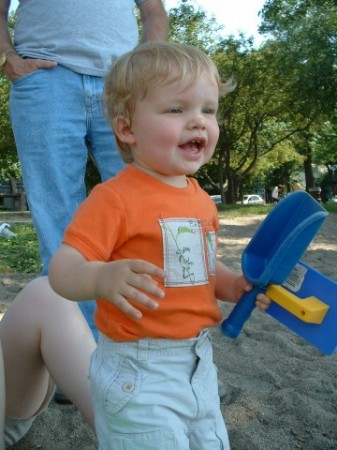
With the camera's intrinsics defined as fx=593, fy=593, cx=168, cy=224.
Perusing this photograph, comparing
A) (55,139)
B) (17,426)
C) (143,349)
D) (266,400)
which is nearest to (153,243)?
(143,349)

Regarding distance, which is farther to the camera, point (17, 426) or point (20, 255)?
point (20, 255)

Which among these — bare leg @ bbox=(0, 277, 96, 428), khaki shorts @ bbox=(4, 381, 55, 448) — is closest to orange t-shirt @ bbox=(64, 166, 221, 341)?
bare leg @ bbox=(0, 277, 96, 428)

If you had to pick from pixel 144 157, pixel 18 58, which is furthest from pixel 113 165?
pixel 144 157

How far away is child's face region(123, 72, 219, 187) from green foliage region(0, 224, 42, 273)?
4.16m

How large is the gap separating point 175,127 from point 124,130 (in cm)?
16

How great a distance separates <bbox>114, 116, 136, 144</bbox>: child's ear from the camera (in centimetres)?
147

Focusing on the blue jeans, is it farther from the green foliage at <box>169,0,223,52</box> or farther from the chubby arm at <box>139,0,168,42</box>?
the green foliage at <box>169,0,223,52</box>

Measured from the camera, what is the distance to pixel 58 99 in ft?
7.85

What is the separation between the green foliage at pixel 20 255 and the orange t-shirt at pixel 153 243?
4132 millimetres

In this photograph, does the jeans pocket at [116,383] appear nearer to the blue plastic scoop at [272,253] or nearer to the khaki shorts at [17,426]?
the blue plastic scoop at [272,253]

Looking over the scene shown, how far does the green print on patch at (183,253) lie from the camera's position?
140cm

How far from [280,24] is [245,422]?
18251 mm

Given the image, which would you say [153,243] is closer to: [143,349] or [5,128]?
[143,349]

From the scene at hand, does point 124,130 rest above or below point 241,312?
above
